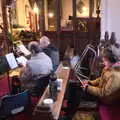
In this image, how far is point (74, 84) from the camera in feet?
13.2

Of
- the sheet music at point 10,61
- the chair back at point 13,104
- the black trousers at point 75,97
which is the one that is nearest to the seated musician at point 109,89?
the black trousers at point 75,97

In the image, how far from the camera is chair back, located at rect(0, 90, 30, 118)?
9.99 ft

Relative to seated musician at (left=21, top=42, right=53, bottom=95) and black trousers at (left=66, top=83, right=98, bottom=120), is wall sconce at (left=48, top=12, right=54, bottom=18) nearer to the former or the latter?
seated musician at (left=21, top=42, right=53, bottom=95)

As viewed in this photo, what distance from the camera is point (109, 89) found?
330cm

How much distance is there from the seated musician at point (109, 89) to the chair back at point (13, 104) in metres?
0.91

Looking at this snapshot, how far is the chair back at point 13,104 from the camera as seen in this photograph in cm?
304

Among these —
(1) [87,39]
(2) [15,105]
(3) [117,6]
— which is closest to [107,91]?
(2) [15,105]

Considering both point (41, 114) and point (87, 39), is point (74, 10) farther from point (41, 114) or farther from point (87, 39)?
point (41, 114)

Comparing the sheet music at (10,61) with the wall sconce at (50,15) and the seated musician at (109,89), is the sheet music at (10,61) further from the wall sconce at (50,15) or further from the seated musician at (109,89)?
the wall sconce at (50,15)

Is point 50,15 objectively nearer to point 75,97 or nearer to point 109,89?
point 75,97

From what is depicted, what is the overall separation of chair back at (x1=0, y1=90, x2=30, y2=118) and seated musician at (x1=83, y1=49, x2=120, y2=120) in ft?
2.99

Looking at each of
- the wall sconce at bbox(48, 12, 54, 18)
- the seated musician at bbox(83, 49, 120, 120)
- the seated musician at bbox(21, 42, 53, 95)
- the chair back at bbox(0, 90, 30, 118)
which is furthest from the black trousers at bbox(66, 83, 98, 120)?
the wall sconce at bbox(48, 12, 54, 18)

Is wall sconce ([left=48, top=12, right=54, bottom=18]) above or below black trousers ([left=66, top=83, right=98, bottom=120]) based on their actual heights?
above

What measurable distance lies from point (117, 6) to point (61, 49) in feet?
6.83
